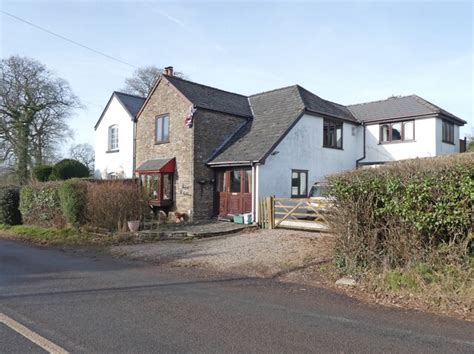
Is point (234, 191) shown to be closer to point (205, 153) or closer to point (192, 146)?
point (205, 153)

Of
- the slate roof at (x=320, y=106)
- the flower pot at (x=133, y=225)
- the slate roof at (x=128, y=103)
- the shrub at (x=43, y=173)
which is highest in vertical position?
the slate roof at (x=128, y=103)

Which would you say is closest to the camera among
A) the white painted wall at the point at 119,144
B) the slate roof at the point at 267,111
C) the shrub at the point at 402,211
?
the shrub at the point at 402,211

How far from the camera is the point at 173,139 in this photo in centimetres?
2109

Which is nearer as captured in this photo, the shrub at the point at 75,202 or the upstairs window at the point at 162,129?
the shrub at the point at 75,202

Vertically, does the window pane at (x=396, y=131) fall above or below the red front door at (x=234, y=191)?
above

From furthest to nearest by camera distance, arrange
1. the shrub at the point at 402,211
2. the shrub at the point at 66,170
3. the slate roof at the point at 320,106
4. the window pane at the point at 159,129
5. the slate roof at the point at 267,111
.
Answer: the shrub at the point at 66,170
the window pane at the point at 159,129
the slate roof at the point at 320,106
the slate roof at the point at 267,111
the shrub at the point at 402,211

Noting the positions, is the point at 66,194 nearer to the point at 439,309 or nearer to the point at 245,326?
the point at 245,326

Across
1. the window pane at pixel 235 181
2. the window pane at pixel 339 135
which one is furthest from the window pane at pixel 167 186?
the window pane at pixel 339 135

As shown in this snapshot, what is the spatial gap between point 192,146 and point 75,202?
6.20m

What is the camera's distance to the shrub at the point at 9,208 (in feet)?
67.8

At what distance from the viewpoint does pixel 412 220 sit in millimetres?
7676

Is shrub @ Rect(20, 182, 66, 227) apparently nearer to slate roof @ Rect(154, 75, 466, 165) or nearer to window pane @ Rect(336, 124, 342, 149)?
slate roof @ Rect(154, 75, 466, 165)

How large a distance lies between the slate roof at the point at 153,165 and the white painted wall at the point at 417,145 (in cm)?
1284

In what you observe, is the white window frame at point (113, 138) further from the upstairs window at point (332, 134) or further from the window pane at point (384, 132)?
the window pane at point (384, 132)
